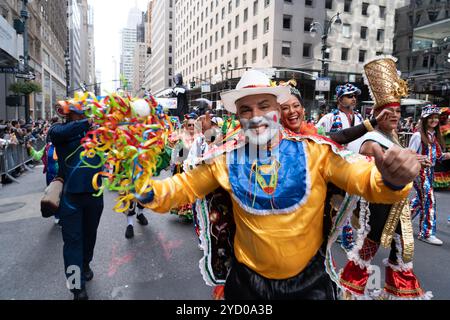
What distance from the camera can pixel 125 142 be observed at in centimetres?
147

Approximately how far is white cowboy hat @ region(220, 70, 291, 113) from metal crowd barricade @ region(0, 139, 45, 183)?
9.28m

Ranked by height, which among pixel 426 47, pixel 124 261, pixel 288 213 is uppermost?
pixel 426 47

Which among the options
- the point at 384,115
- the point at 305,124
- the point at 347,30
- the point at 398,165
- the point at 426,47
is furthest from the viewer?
the point at 347,30

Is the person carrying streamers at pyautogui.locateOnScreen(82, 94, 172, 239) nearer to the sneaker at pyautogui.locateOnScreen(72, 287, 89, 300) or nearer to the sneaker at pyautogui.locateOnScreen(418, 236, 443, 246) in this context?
the sneaker at pyautogui.locateOnScreen(72, 287, 89, 300)

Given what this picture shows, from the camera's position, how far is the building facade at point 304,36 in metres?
33.7

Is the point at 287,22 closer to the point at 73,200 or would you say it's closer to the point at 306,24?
the point at 306,24

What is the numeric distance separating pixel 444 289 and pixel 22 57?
69.5 feet

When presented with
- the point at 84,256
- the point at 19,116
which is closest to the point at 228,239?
the point at 84,256

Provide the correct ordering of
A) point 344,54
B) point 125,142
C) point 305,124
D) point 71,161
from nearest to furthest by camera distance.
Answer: point 125,142 → point 305,124 → point 71,161 → point 344,54

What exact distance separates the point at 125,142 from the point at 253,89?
80 cm

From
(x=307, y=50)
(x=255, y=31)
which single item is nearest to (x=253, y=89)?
(x=307, y=50)

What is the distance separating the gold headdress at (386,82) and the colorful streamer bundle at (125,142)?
1996 mm
